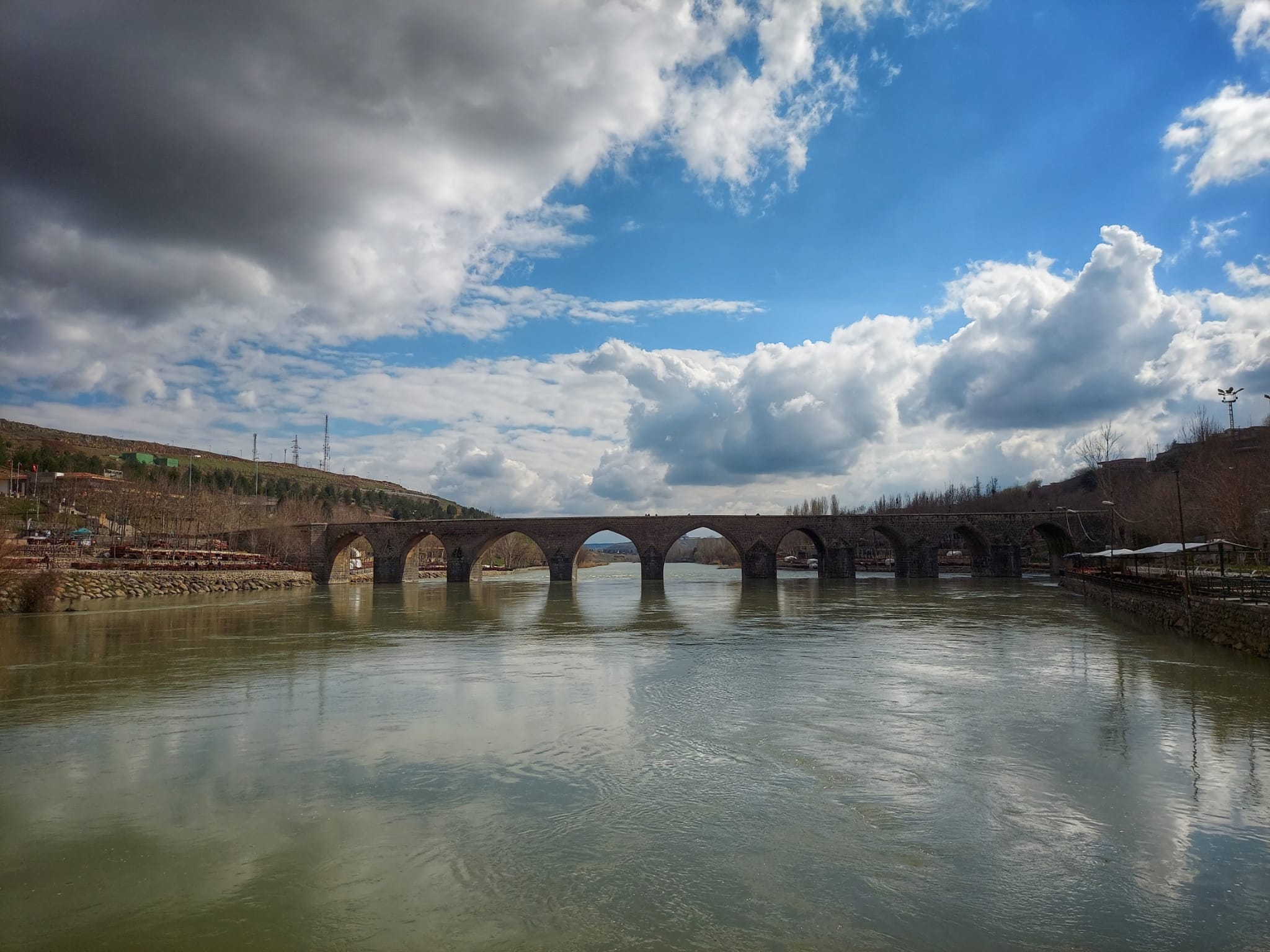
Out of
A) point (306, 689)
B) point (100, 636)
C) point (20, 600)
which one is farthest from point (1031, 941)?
point (20, 600)

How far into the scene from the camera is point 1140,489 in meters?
65.0

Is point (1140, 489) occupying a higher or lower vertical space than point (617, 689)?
higher

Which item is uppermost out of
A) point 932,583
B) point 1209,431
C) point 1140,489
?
point 1209,431

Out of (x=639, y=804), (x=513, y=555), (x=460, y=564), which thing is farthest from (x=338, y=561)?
(x=639, y=804)

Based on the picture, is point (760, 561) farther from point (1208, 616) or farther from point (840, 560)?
point (1208, 616)

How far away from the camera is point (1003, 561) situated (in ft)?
205

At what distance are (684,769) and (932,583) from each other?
166 feet

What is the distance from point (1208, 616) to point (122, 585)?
4745 cm

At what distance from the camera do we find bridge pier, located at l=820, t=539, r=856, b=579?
6328 cm

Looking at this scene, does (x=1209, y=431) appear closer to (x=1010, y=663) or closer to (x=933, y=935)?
(x=1010, y=663)

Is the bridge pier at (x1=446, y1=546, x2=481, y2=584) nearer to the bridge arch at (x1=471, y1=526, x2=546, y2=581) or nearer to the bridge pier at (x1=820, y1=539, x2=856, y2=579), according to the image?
the bridge pier at (x1=820, y1=539, x2=856, y2=579)

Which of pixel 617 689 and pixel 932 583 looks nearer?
pixel 617 689

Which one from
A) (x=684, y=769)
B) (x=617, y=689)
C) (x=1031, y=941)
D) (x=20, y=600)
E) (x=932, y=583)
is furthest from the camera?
(x=932, y=583)

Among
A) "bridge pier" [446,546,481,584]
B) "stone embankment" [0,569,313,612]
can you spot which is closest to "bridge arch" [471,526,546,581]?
"bridge pier" [446,546,481,584]
